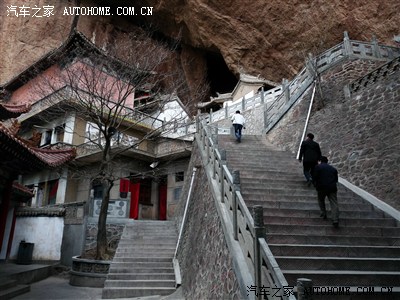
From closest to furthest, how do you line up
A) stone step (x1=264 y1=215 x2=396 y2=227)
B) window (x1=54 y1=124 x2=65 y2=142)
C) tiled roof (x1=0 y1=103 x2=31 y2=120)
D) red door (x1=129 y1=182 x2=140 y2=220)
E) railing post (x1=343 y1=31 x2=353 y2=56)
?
stone step (x1=264 y1=215 x2=396 y2=227) → railing post (x1=343 y1=31 x2=353 y2=56) → tiled roof (x1=0 y1=103 x2=31 y2=120) → red door (x1=129 y1=182 x2=140 y2=220) → window (x1=54 y1=124 x2=65 y2=142)

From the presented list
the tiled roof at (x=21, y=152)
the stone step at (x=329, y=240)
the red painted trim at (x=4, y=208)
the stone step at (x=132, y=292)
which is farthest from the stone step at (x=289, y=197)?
the red painted trim at (x=4, y=208)

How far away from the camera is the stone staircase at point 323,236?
4.30m

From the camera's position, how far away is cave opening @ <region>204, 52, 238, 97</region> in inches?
1272

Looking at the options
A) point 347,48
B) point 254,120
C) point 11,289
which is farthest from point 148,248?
point 254,120

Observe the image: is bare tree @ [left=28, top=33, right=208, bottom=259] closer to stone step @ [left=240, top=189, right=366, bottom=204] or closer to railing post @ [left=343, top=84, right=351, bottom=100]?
railing post @ [left=343, top=84, right=351, bottom=100]

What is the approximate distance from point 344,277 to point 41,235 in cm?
1396

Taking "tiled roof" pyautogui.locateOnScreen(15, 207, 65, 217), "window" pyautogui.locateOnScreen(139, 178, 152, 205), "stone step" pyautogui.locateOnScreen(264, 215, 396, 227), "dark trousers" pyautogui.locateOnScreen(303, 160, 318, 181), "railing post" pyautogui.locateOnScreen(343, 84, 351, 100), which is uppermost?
"railing post" pyautogui.locateOnScreen(343, 84, 351, 100)

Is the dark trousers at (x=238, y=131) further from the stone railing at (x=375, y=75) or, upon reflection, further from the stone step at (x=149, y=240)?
the stone step at (x=149, y=240)

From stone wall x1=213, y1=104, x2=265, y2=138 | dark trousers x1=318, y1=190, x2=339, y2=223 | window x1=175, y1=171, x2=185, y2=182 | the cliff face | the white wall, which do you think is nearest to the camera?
dark trousers x1=318, y1=190, x2=339, y2=223

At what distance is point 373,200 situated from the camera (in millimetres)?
7113

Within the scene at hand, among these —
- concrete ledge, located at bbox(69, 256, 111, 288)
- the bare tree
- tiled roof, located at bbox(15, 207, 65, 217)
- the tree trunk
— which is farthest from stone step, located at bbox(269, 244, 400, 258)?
tiled roof, located at bbox(15, 207, 65, 217)

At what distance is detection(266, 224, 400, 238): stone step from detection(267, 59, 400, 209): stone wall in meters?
1.31

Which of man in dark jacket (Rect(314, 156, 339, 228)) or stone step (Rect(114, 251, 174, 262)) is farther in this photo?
stone step (Rect(114, 251, 174, 262))

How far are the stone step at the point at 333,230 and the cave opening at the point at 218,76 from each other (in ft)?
91.1
